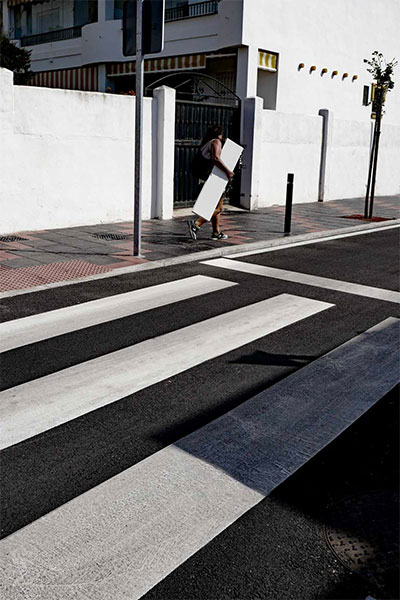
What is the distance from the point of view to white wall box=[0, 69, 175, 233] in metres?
11.0

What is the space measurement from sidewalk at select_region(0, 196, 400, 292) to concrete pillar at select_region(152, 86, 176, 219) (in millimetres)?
432

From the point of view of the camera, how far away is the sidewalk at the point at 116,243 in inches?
335

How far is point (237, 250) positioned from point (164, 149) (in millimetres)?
3763

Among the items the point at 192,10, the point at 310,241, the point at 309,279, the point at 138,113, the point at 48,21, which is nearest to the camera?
the point at 309,279

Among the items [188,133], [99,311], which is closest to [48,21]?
[188,133]

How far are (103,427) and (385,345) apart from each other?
9.50ft

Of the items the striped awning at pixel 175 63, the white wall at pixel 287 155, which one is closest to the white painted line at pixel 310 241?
the white wall at pixel 287 155

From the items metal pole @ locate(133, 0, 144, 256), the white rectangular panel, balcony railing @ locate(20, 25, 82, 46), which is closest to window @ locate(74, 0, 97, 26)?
balcony railing @ locate(20, 25, 82, 46)

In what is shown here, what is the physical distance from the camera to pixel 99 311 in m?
6.85

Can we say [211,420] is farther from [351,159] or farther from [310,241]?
[351,159]

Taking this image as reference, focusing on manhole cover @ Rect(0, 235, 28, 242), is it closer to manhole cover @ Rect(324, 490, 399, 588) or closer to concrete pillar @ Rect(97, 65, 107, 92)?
Result: manhole cover @ Rect(324, 490, 399, 588)

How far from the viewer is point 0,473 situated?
362 centimetres

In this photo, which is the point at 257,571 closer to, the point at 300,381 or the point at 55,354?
the point at 300,381

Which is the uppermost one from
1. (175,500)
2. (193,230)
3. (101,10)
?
(101,10)
